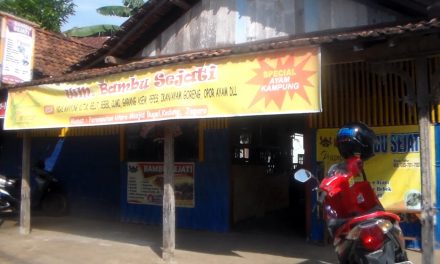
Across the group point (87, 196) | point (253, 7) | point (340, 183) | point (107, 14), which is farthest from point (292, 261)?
point (107, 14)

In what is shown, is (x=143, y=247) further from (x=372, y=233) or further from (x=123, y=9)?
(x=123, y=9)

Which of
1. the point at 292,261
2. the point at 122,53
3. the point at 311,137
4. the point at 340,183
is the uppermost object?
the point at 122,53

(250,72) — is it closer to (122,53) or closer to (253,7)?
(253,7)

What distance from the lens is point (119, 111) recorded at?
24.4 ft

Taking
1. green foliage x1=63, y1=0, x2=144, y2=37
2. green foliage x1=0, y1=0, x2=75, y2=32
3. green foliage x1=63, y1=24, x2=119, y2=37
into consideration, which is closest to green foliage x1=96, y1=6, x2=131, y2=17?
green foliage x1=63, y1=0, x2=144, y2=37

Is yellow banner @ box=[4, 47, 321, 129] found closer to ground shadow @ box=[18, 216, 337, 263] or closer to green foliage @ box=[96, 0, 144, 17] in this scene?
ground shadow @ box=[18, 216, 337, 263]

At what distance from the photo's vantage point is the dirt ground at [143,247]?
24.7 feet

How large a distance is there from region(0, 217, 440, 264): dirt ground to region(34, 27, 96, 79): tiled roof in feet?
13.5

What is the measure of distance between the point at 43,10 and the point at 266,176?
1514 centimetres

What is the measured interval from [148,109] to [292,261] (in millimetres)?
3034

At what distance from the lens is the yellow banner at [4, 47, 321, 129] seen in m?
5.65

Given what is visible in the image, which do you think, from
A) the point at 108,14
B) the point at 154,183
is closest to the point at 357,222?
the point at 154,183

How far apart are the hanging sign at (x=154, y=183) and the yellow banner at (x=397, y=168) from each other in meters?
3.67

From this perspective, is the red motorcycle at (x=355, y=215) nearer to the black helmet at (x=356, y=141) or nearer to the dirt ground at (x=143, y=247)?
the black helmet at (x=356, y=141)
